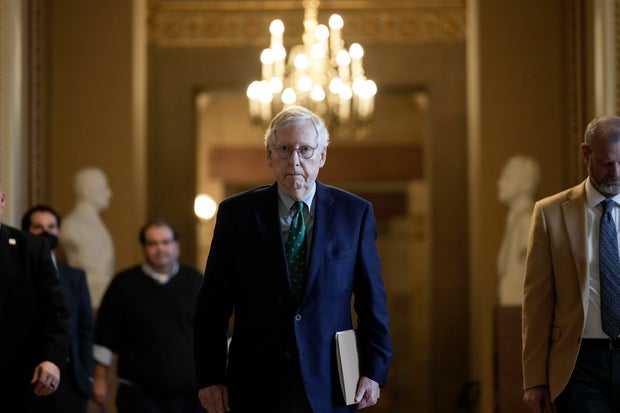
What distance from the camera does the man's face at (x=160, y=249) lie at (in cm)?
739

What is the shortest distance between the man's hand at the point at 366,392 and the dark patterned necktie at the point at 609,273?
105cm

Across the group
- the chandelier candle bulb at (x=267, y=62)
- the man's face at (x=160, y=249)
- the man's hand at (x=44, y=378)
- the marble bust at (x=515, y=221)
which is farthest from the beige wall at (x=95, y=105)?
the man's hand at (x=44, y=378)

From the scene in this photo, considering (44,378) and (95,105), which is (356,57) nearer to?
(95,105)

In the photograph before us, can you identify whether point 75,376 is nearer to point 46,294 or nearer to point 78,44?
point 46,294

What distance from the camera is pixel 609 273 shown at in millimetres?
4922

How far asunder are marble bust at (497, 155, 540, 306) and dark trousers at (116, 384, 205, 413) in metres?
3.84

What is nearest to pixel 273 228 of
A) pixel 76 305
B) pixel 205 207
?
pixel 76 305

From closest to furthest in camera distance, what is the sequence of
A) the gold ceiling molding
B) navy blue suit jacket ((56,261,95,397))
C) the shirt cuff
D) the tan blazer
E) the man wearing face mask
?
the tan blazer, the man wearing face mask, navy blue suit jacket ((56,261,95,397)), the shirt cuff, the gold ceiling molding

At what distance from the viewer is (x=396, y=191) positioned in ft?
55.4

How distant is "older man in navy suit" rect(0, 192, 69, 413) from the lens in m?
5.56

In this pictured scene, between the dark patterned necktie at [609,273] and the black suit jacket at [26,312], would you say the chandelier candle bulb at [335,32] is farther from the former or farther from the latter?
the dark patterned necktie at [609,273]

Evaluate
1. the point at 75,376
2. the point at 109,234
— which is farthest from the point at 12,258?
the point at 109,234

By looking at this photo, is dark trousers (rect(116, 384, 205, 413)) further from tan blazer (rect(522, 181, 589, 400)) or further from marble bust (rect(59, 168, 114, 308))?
marble bust (rect(59, 168, 114, 308))

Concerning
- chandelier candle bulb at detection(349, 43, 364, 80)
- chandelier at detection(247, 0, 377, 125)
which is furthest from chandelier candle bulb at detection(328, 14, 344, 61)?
chandelier candle bulb at detection(349, 43, 364, 80)
